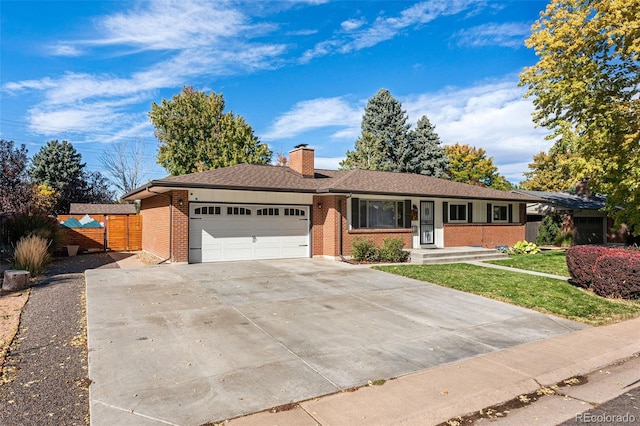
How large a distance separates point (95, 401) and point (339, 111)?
849 inches

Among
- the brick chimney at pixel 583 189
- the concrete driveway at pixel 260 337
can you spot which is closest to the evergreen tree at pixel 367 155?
the brick chimney at pixel 583 189

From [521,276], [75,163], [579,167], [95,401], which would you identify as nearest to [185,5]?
[95,401]

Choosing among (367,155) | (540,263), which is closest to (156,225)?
(540,263)

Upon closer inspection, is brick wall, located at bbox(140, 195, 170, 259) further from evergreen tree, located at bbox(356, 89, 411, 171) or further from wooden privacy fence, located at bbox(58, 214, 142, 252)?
evergreen tree, located at bbox(356, 89, 411, 171)

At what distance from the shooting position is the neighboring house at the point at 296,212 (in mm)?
13438

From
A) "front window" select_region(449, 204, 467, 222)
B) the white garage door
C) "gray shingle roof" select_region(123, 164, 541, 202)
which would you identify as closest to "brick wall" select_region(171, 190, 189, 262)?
the white garage door

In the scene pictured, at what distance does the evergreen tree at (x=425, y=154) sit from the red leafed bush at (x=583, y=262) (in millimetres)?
28135

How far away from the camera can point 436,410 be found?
12.3 feet

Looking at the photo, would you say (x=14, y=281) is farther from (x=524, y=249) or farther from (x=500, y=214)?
(x=500, y=214)

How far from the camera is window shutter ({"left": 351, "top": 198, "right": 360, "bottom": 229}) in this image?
1548cm

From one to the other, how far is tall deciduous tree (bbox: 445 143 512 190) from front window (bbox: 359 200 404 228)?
31061 millimetres

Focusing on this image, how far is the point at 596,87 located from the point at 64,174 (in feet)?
134

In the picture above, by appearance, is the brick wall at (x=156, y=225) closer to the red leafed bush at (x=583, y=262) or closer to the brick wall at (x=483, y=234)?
the brick wall at (x=483, y=234)

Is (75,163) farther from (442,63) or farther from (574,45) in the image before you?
(574,45)
